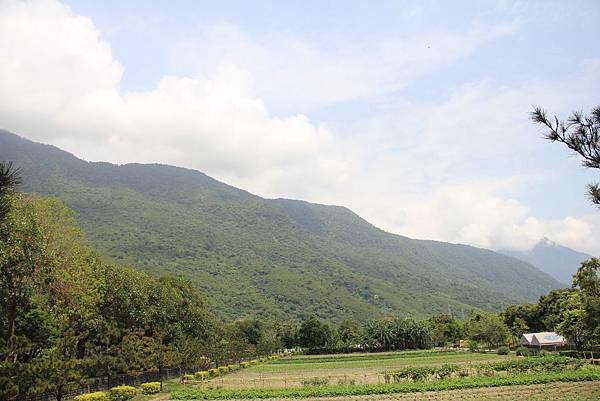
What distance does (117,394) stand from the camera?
2988 centimetres

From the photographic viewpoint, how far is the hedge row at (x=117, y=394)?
26272mm

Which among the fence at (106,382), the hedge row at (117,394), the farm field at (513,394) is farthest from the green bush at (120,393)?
the farm field at (513,394)

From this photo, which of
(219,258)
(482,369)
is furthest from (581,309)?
(219,258)

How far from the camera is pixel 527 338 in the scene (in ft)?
220

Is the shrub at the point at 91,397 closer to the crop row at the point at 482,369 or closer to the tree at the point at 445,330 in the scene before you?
the crop row at the point at 482,369

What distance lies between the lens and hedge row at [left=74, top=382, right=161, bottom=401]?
26272 mm

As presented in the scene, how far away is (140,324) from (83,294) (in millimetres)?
11949

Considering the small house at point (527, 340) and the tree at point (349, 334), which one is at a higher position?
the small house at point (527, 340)

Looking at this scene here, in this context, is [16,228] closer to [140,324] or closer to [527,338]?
[140,324]

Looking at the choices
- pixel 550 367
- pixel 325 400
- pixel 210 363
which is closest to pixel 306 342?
pixel 210 363

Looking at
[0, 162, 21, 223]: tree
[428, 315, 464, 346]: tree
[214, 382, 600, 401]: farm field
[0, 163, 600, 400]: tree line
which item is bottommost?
[428, 315, 464, 346]: tree

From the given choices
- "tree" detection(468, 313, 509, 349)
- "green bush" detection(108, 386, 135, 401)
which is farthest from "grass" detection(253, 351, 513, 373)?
"green bush" detection(108, 386, 135, 401)

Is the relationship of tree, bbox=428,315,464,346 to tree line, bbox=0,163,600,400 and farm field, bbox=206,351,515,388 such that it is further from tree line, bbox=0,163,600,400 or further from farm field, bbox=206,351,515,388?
farm field, bbox=206,351,515,388

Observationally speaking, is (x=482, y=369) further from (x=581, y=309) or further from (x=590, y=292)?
(x=581, y=309)
